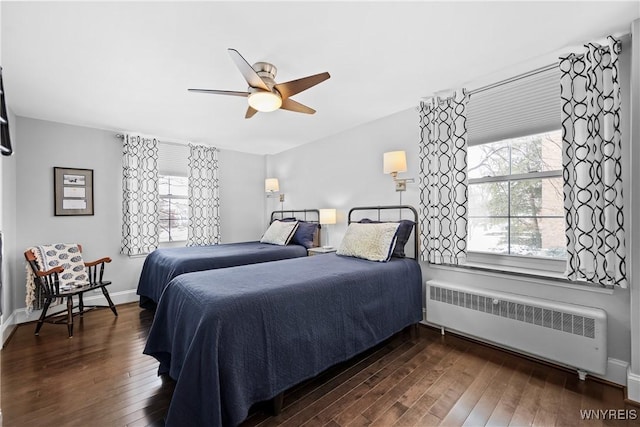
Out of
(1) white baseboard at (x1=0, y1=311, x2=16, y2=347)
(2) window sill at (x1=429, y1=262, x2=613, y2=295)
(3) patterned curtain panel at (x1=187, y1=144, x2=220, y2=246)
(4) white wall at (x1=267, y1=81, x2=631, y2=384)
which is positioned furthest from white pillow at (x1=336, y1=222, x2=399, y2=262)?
(1) white baseboard at (x1=0, y1=311, x2=16, y2=347)

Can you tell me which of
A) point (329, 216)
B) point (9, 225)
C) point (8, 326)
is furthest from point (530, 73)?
point (8, 326)

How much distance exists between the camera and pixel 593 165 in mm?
1951

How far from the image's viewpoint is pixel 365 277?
232cm

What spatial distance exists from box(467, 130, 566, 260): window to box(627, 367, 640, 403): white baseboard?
0.85 m

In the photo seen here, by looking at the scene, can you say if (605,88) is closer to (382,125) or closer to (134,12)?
(382,125)

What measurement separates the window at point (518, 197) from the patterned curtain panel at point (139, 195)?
4.22 metres

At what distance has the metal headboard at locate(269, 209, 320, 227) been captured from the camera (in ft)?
14.9

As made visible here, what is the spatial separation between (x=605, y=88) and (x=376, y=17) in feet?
5.43

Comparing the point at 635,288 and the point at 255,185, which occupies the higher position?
the point at 255,185

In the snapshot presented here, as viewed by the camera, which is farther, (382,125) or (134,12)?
(382,125)

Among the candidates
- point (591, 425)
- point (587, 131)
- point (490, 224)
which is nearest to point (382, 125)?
point (490, 224)

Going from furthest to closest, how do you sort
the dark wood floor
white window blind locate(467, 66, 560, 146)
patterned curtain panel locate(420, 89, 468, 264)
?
patterned curtain panel locate(420, 89, 468, 264), white window blind locate(467, 66, 560, 146), the dark wood floor

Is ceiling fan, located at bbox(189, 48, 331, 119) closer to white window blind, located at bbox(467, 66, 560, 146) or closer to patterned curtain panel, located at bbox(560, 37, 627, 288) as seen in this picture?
white window blind, located at bbox(467, 66, 560, 146)

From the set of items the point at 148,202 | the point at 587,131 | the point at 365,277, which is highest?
the point at 587,131
